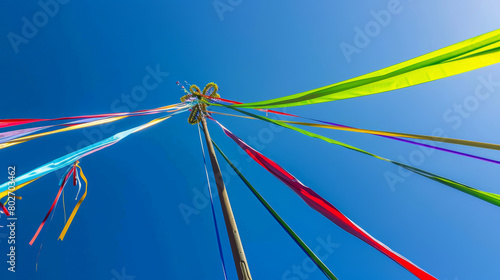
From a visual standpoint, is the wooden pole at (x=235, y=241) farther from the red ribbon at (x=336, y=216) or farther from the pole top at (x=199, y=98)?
the pole top at (x=199, y=98)

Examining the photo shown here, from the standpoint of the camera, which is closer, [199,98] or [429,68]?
[429,68]

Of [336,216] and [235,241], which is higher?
[235,241]

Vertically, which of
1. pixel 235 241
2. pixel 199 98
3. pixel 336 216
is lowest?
pixel 336 216

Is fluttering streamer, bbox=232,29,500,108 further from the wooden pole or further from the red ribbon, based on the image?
the wooden pole

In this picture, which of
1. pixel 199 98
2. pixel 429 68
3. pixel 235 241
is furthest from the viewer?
pixel 199 98

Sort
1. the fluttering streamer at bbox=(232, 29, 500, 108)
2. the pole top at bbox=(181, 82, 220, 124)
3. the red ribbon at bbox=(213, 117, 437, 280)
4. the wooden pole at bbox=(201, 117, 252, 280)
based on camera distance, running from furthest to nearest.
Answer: the pole top at bbox=(181, 82, 220, 124) < the wooden pole at bbox=(201, 117, 252, 280) < the red ribbon at bbox=(213, 117, 437, 280) < the fluttering streamer at bbox=(232, 29, 500, 108)

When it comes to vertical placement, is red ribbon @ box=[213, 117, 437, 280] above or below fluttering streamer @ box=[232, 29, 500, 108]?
below

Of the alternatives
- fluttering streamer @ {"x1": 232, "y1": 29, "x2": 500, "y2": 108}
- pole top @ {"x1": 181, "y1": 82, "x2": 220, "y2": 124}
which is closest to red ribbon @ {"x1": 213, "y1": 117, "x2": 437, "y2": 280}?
fluttering streamer @ {"x1": 232, "y1": 29, "x2": 500, "y2": 108}

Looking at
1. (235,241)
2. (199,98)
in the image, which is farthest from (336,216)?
(199,98)

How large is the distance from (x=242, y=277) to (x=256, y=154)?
1.25m

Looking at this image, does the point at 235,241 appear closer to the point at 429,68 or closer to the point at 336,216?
the point at 336,216

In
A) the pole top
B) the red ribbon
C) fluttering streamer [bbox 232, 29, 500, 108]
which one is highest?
the pole top

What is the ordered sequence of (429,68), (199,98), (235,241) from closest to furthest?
1. (429,68)
2. (235,241)
3. (199,98)

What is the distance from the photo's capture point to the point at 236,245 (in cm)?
188
